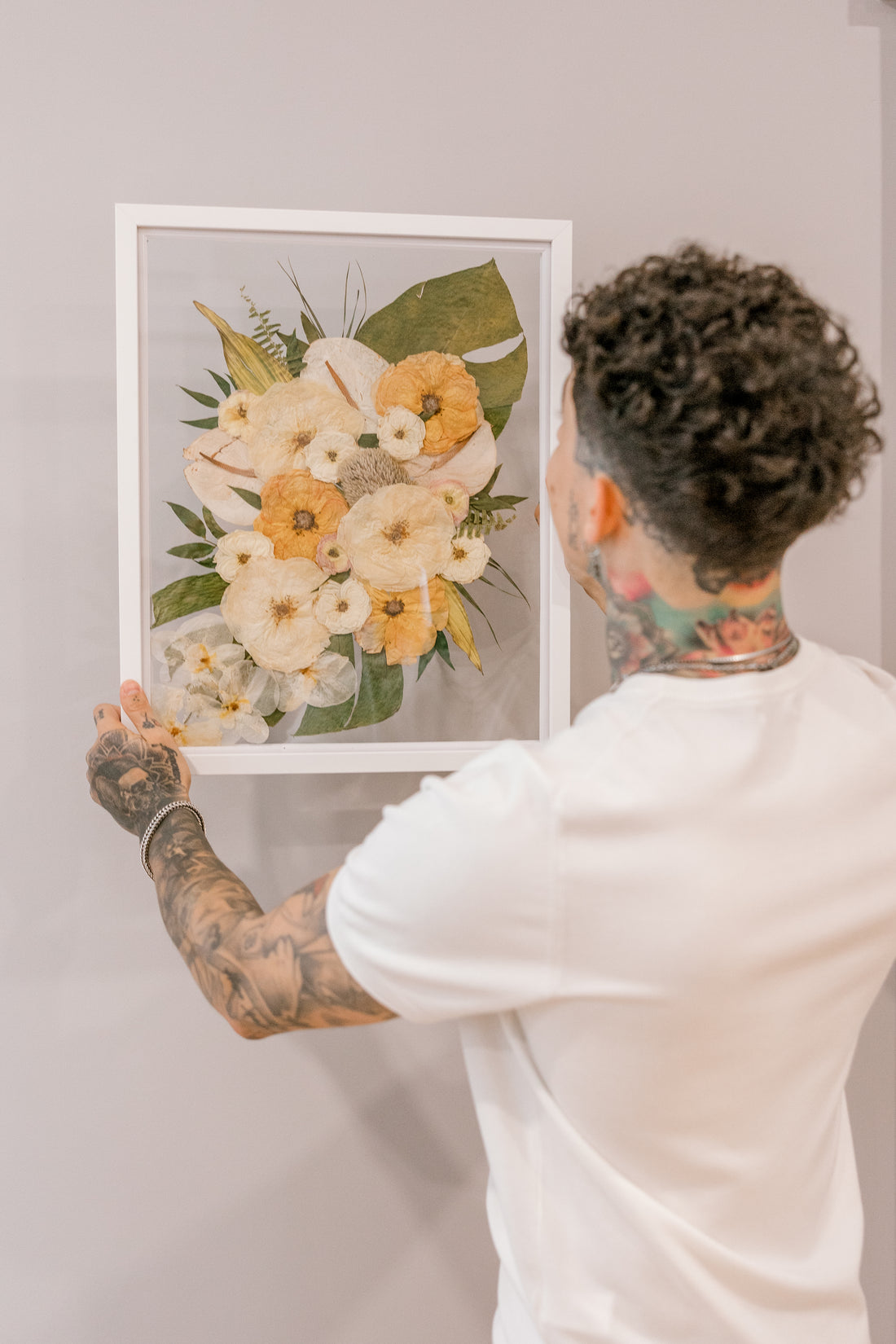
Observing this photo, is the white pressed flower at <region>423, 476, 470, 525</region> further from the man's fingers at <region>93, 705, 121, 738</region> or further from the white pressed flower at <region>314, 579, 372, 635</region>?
the man's fingers at <region>93, 705, 121, 738</region>

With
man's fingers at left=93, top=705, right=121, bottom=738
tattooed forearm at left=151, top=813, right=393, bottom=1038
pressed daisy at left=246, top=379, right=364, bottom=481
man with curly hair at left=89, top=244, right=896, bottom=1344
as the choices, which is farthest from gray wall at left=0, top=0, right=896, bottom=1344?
man with curly hair at left=89, top=244, right=896, bottom=1344

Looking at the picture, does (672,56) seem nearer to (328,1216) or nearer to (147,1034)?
(147,1034)

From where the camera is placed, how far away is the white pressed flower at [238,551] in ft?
3.00

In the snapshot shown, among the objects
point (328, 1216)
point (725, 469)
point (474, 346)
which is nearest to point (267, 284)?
point (474, 346)

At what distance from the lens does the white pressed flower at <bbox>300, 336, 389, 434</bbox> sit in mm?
911

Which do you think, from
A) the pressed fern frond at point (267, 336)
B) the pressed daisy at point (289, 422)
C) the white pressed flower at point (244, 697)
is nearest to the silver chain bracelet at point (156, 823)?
the white pressed flower at point (244, 697)

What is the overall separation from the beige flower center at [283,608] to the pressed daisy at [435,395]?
0.20m

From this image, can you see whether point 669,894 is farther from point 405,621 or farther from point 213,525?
point 213,525

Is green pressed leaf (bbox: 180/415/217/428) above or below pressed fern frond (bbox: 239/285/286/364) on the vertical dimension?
below

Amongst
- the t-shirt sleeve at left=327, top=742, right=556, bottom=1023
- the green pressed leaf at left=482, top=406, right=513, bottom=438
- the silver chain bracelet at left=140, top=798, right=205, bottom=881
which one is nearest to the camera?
the t-shirt sleeve at left=327, top=742, right=556, bottom=1023

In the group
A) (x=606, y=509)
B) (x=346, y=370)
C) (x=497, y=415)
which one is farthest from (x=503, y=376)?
(x=606, y=509)

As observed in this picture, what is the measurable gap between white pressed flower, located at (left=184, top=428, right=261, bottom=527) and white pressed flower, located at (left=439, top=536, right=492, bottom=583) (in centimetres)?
20

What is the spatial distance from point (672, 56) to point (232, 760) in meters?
0.95

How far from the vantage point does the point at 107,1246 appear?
1112 mm
